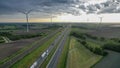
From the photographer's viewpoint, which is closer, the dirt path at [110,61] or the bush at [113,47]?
the dirt path at [110,61]

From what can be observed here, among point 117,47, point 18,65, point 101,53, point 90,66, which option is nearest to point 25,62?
point 18,65

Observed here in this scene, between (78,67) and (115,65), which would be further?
(115,65)

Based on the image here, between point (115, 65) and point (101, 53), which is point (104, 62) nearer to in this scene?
point (115, 65)

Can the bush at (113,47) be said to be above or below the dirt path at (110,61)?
above

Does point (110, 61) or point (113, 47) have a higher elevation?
point (113, 47)

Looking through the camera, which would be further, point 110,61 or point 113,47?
point 113,47

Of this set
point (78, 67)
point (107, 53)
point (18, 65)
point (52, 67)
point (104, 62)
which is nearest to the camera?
point (52, 67)

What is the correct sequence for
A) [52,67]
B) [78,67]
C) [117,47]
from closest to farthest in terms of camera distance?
[52,67], [78,67], [117,47]
